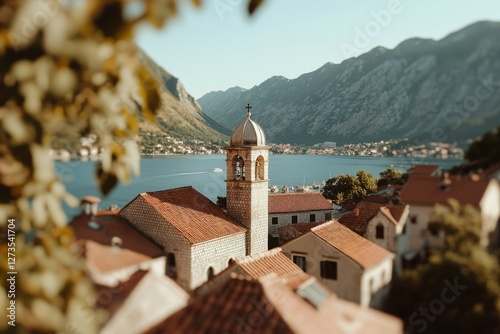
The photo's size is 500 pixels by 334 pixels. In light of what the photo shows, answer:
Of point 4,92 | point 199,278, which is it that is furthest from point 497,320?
point 199,278

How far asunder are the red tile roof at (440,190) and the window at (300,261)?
4.93m

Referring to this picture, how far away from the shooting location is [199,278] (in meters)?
16.7

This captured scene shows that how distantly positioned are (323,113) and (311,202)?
88.8 ft

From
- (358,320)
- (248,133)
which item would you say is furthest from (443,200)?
(248,133)

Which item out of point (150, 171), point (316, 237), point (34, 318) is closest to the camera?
point (34, 318)

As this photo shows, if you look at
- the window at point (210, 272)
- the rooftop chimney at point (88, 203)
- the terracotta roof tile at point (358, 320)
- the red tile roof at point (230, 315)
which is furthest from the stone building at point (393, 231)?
the window at point (210, 272)

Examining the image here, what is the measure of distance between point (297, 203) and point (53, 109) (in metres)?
36.0

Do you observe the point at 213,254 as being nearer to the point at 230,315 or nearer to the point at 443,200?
the point at 230,315

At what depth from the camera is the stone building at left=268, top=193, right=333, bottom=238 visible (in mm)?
37844

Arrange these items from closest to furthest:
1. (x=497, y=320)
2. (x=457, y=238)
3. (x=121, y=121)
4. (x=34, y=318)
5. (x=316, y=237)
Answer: (x=34, y=318) → (x=121, y=121) → (x=497, y=320) → (x=457, y=238) → (x=316, y=237)

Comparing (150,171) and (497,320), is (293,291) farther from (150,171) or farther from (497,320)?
(150,171)

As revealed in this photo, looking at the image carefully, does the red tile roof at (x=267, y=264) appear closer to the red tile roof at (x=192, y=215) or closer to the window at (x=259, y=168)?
the red tile roof at (x=192, y=215)

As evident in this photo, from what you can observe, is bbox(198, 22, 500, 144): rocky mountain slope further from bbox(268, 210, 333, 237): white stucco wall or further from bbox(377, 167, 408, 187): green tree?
bbox(268, 210, 333, 237): white stucco wall

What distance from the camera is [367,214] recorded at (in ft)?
32.8
